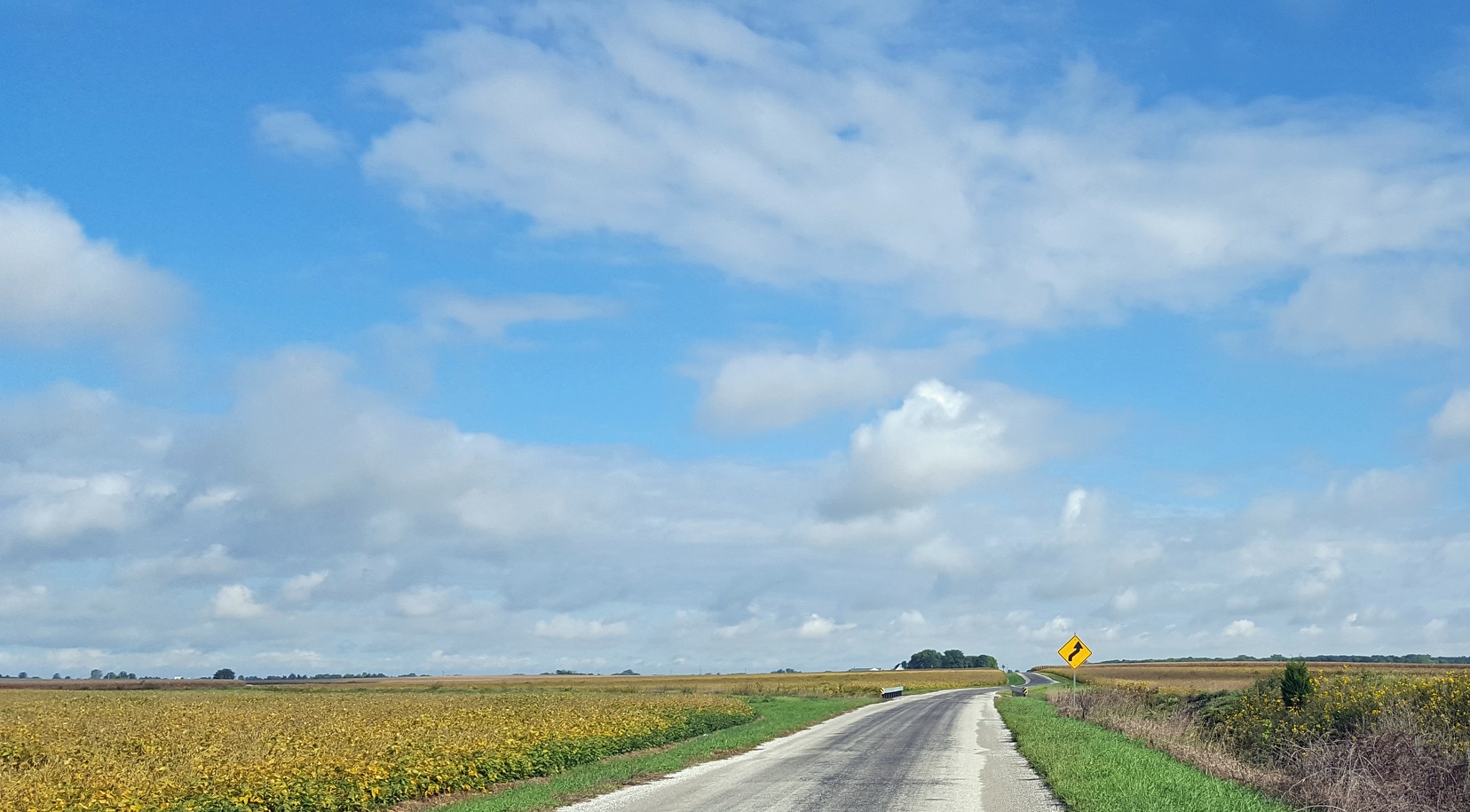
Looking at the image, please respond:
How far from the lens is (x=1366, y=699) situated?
25750mm

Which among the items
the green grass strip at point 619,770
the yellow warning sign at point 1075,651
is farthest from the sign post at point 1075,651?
the green grass strip at point 619,770

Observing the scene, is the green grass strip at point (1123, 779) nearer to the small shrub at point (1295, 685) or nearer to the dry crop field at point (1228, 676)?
the small shrub at point (1295, 685)

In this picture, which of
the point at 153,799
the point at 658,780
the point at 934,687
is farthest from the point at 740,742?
the point at 934,687

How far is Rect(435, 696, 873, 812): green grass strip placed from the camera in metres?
18.7

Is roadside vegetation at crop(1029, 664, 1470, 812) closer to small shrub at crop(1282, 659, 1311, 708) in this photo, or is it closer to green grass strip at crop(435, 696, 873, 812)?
small shrub at crop(1282, 659, 1311, 708)

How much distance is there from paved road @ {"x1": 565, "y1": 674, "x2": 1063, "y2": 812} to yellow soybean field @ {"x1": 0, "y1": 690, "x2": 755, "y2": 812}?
3838 millimetres

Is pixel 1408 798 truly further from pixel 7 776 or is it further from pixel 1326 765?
pixel 7 776

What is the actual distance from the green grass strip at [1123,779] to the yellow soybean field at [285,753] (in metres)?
11.7

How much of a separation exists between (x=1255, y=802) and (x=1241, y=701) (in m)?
20.1

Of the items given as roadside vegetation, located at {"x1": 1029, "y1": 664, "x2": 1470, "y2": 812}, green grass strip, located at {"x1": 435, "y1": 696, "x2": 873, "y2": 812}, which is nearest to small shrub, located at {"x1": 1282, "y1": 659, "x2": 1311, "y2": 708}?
roadside vegetation, located at {"x1": 1029, "y1": 664, "x2": 1470, "y2": 812}

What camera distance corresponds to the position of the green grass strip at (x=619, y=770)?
18656 mm

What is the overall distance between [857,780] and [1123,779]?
5265mm

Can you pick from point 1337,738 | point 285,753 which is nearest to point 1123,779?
point 1337,738

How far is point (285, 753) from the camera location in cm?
2012
